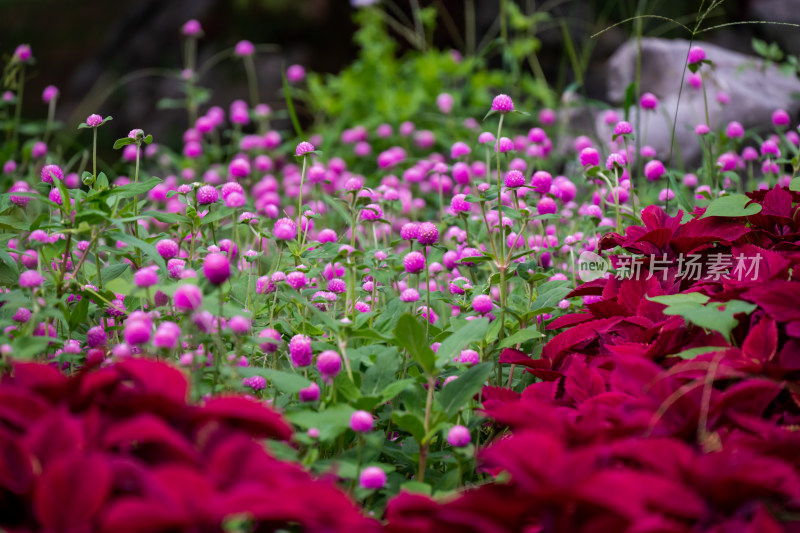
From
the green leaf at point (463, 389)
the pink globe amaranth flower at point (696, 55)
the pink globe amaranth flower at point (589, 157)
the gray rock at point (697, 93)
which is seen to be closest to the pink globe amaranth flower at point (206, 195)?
the green leaf at point (463, 389)

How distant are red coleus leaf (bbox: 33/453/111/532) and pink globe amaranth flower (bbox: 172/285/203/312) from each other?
28cm

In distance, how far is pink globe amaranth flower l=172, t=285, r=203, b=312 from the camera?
0.88 meters

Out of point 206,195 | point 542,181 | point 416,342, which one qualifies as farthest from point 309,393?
point 542,181

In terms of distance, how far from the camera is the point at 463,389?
109 cm

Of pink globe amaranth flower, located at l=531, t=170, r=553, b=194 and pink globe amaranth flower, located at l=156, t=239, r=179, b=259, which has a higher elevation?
pink globe amaranth flower, located at l=531, t=170, r=553, b=194

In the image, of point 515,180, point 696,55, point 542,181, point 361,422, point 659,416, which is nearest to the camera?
point 659,416

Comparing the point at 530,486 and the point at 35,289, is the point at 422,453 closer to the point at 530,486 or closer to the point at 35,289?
the point at 530,486

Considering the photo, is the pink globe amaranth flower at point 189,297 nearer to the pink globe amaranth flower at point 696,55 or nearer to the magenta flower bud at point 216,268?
the magenta flower bud at point 216,268

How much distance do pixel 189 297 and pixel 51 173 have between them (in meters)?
0.63

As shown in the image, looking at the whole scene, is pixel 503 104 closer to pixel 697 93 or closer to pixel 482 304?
pixel 482 304

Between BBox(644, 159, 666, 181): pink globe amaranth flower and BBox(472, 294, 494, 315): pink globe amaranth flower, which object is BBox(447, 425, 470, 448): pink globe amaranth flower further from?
BBox(644, 159, 666, 181): pink globe amaranth flower

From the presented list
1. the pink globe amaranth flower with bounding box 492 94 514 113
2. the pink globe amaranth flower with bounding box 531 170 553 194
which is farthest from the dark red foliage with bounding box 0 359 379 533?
the pink globe amaranth flower with bounding box 531 170 553 194

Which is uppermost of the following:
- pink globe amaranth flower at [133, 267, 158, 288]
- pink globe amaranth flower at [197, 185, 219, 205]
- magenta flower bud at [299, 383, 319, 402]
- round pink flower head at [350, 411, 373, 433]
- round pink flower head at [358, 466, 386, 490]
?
pink globe amaranth flower at [197, 185, 219, 205]

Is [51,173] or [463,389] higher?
[51,173]
